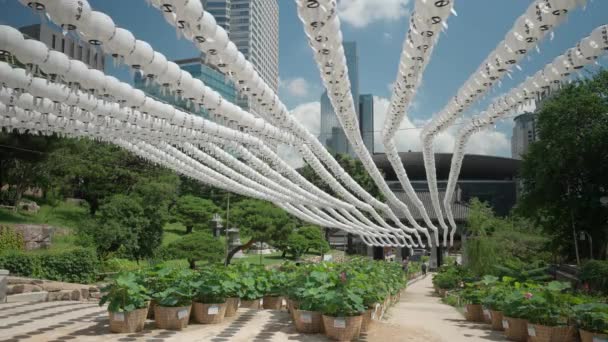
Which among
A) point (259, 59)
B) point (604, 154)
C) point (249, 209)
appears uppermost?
point (259, 59)

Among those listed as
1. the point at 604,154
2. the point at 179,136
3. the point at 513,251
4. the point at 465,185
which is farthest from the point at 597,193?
the point at 465,185

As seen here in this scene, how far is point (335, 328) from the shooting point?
501 centimetres

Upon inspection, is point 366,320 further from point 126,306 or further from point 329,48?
point 329,48

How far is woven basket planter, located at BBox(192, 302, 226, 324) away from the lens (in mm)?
5730

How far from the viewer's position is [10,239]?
1411 centimetres

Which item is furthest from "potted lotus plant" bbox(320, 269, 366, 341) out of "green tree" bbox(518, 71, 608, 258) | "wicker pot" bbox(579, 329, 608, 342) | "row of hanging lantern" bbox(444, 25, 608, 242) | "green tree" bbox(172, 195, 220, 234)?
"green tree" bbox(172, 195, 220, 234)

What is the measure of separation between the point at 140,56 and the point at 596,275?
32.9 ft

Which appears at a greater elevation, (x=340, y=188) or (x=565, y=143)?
(x=565, y=143)

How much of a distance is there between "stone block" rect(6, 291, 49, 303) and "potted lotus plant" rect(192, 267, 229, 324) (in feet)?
12.5

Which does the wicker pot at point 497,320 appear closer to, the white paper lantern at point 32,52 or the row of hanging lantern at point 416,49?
the row of hanging lantern at point 416,49

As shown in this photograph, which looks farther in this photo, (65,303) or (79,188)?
(79,188)

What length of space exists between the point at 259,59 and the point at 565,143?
167ft

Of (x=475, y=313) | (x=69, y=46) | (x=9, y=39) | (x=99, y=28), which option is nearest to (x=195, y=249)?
(x=475, y=313)

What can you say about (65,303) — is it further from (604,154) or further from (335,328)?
(604,154)
